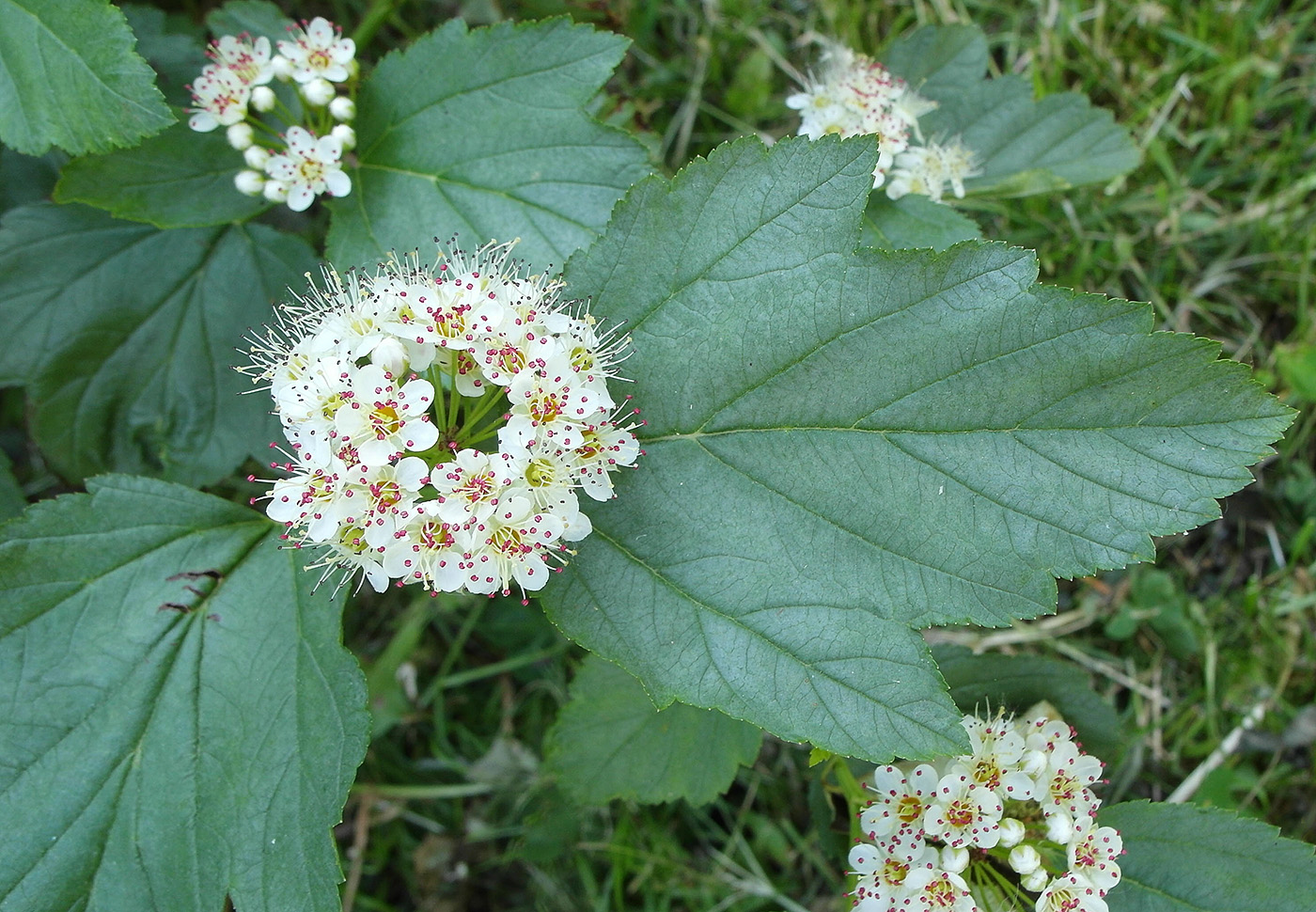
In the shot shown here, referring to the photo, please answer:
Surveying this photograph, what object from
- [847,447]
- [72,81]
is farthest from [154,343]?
[847,447]


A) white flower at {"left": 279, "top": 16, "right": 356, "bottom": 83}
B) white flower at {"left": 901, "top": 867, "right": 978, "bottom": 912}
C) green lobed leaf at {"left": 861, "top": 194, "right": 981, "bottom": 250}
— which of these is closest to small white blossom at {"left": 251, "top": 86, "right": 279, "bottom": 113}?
white flower at {"left": 279, "top": 16, "right": 356, "bottom": 83}

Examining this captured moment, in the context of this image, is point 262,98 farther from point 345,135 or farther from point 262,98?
point 345,135

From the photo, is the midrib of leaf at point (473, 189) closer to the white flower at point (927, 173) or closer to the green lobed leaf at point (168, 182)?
the green lobed leaf at point (168, 182)

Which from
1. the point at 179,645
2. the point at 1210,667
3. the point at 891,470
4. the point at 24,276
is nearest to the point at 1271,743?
the point at 1210,667

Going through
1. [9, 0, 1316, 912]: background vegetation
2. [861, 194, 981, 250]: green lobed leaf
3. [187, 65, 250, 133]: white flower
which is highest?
[187, 65, 250, 133]: white flower

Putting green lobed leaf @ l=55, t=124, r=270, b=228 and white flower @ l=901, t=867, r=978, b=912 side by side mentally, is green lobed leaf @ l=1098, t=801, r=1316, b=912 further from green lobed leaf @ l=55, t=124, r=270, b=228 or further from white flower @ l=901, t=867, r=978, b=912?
green lobed leaf @ l=55, t=124, r=270, b=228

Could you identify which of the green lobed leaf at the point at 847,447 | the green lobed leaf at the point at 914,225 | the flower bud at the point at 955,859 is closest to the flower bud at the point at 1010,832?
the flower bud at the point at 955,859
